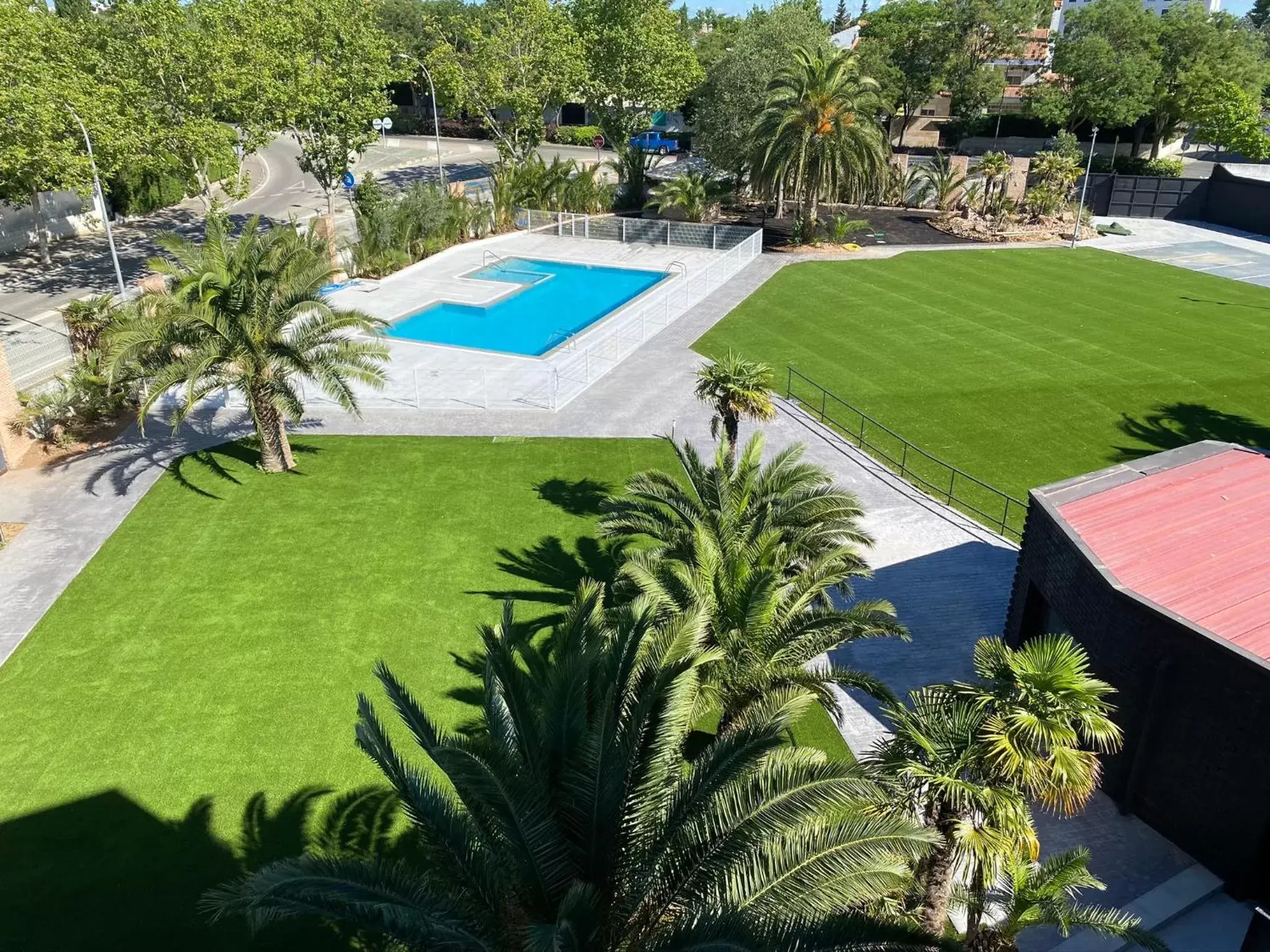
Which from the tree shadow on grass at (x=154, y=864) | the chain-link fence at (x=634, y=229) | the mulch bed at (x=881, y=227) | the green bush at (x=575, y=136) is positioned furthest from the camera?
the green bush at (x=575, y=136)

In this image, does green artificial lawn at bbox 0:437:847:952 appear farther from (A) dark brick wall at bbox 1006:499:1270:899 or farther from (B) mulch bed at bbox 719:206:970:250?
(B) mulch bed at bbox 719:206:970:250

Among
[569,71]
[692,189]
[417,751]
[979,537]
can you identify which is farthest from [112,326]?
[569,71]

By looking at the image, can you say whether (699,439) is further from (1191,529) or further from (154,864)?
(154,864)

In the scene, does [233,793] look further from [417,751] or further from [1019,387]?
[1019,387]

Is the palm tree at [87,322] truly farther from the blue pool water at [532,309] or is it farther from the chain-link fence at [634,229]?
the chain-link fence at [634,229]

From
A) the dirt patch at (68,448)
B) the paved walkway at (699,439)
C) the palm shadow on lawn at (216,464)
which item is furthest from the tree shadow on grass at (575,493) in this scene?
the dirt patch at (68,448)

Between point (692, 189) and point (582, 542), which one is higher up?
point (692, 189)

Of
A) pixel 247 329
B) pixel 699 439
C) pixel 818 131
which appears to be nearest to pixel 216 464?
A: pixel 247 329

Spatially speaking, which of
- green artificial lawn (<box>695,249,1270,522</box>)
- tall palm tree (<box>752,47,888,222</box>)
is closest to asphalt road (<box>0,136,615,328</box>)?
tall palm tree (<box>752,47,888,222</box>)
